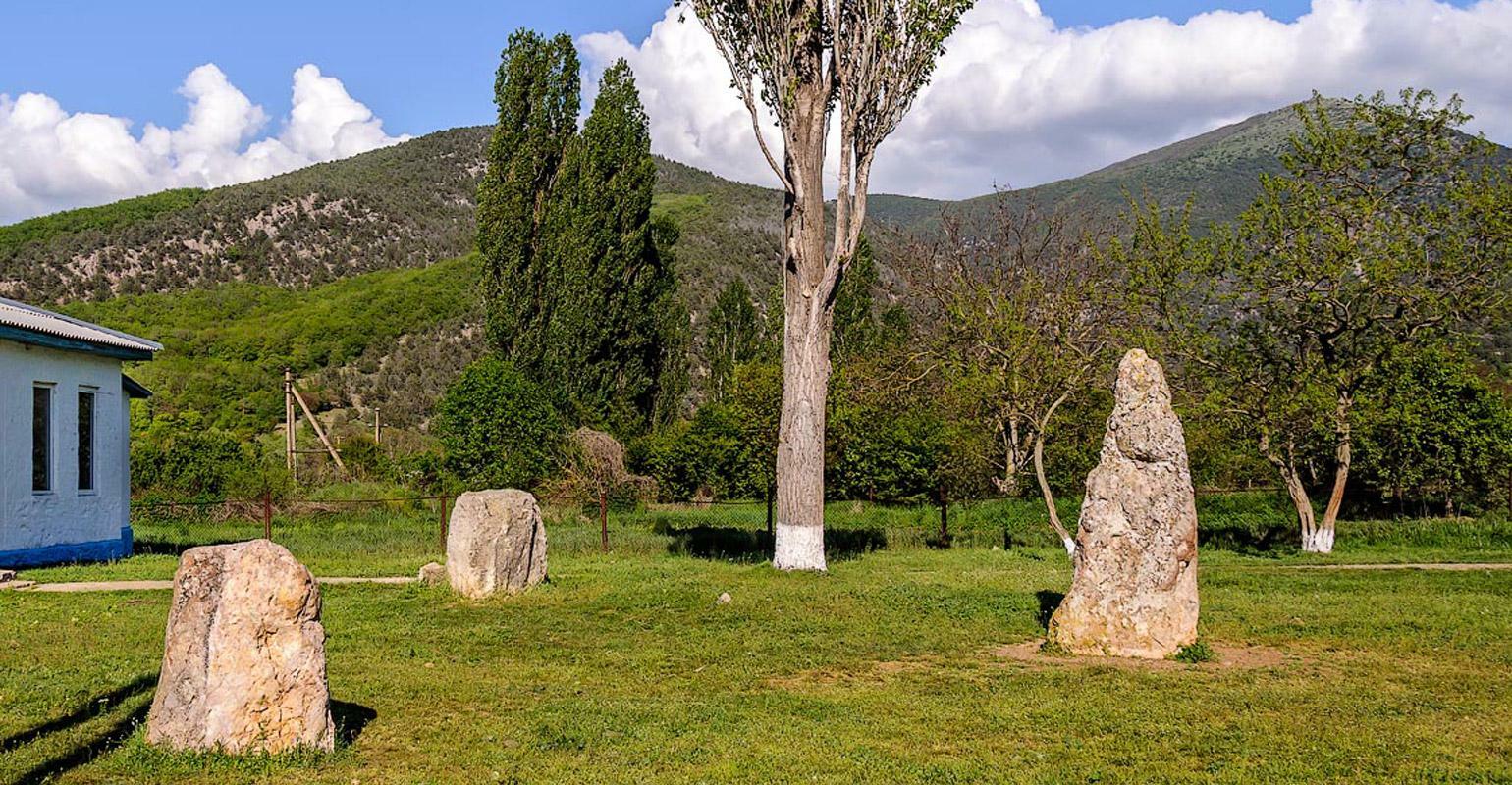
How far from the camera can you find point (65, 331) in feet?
64.2

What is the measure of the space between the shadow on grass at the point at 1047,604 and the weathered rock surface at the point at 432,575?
8.13 meters

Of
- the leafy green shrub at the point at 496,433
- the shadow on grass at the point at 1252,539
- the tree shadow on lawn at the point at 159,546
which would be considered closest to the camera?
the shadow on grass at the point at 1252,539

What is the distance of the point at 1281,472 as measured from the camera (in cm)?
2136

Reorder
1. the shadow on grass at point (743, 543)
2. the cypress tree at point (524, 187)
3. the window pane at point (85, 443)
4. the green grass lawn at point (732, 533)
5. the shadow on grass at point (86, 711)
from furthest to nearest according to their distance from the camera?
the cypress tree at point (524, 187), the shadow on grass at point (743, 543), the window pane at point (85, 443), the green grass lawn at point (732, 533), the shadow on grass at point (86, 711)

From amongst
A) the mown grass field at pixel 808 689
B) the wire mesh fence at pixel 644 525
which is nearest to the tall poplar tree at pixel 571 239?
the wire mesh fence at pixel 644 525

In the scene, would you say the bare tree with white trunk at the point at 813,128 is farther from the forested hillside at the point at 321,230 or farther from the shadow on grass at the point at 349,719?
the forested hillside at the point at 321,230

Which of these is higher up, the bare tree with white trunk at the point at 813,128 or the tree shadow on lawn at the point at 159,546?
the bare tree with white trunk at the point at 813,128

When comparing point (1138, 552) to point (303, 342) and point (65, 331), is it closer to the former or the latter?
point (65, 331)

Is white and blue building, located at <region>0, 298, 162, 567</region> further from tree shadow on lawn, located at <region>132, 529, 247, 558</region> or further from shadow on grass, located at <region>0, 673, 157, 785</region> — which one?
shadow on grass, located at <region>0, 673, 157, 785</region>

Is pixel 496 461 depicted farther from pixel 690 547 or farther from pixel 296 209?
pixel 296 209

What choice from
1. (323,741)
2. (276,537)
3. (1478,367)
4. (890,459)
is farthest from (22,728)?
(1478,367)

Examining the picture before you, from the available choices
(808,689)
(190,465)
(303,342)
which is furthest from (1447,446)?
(303,342)

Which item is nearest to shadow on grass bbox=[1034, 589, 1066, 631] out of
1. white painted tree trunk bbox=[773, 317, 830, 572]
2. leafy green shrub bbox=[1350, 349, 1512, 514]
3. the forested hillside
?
white painted tree trunk bbox=[773, 317, 830, 572]

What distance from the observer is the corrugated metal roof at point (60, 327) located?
1873 cm
